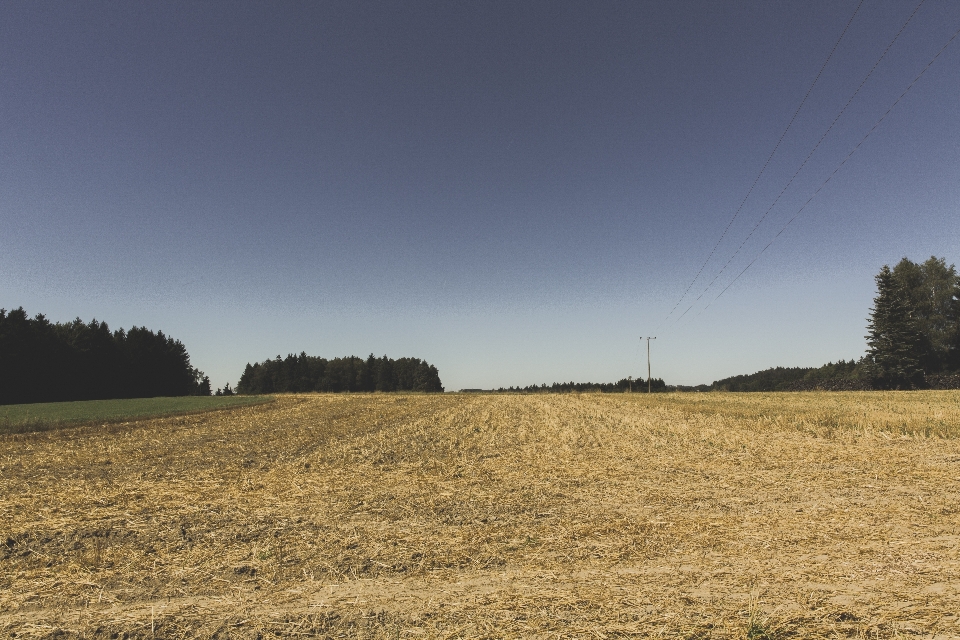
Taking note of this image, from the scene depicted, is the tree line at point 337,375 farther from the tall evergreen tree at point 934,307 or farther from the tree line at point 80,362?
the tall evergreen tree at point 934,307

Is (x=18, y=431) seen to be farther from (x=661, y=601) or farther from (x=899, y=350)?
(x=899, y=350)

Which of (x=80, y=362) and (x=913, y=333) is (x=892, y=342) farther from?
(x=80, y=362)

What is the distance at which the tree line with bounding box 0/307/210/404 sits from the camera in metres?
76.5

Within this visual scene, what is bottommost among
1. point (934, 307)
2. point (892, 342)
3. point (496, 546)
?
point (496, 546)

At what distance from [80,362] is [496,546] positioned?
118 metres

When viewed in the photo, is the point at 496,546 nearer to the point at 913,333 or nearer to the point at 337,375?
the point at 913,333

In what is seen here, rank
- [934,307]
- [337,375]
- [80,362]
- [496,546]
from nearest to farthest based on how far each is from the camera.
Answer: [496,546], [934,307], [80,362], [337,375]

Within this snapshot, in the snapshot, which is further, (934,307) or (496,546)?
(934,307)

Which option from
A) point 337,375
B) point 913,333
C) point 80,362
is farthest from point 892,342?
point 337,375

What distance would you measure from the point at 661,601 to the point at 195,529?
7093 mm

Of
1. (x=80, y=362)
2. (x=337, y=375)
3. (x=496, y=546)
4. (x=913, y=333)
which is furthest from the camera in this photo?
(x=337, y=375)

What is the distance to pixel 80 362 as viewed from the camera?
297 ft

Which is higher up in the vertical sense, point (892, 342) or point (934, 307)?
point (934, 307)

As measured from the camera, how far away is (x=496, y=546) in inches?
244
